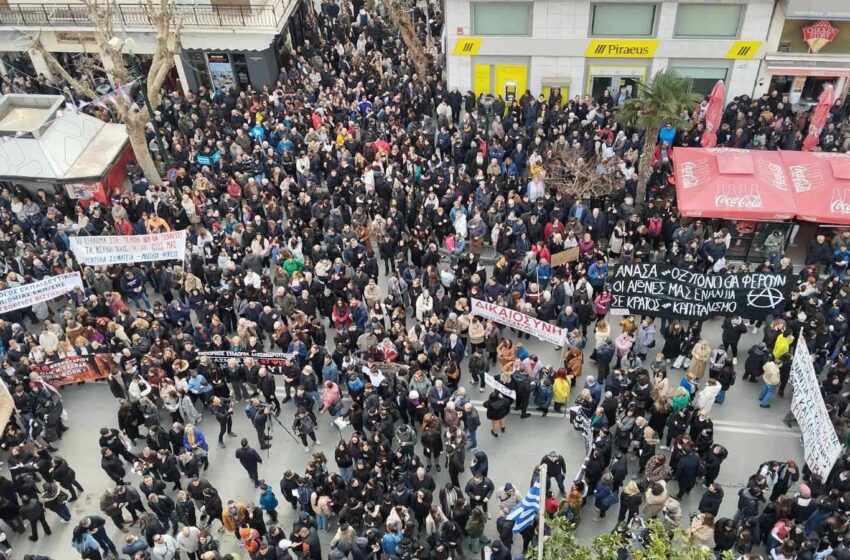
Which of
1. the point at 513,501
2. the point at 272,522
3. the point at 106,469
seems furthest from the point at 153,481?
the point at 513,501

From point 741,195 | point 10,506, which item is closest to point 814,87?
point 741,195

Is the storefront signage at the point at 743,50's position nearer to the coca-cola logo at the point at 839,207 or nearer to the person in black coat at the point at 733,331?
the coca-cola logo at the point at 839,207

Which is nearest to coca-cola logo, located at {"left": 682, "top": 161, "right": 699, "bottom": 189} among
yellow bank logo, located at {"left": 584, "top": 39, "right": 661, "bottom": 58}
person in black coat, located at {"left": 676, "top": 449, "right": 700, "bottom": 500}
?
yellow bank logo, located at {"left": 584, "top": 39, "right": 661, "bottom": 58}

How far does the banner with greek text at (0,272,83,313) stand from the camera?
17734mm

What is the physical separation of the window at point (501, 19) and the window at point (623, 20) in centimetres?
222

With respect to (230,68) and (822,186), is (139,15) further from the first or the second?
(822,186)

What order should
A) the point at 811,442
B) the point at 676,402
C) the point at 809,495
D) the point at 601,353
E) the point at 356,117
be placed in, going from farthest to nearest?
the point at 356,117, the point at 601,353, the point at 676,402, the point at 811,442, the point at 809,495

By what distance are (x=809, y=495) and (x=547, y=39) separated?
17.5m

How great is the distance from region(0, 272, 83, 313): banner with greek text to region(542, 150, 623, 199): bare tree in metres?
12.3

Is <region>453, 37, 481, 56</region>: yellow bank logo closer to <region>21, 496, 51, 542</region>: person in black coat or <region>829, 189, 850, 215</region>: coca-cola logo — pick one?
<region>829, 189, 850, 215</region>: coca-cola logo

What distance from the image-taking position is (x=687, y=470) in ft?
46.2

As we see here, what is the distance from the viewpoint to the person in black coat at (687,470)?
547 inches

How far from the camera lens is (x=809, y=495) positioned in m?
13.1

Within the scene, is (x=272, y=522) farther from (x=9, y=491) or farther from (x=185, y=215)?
(x=185, y=215)
